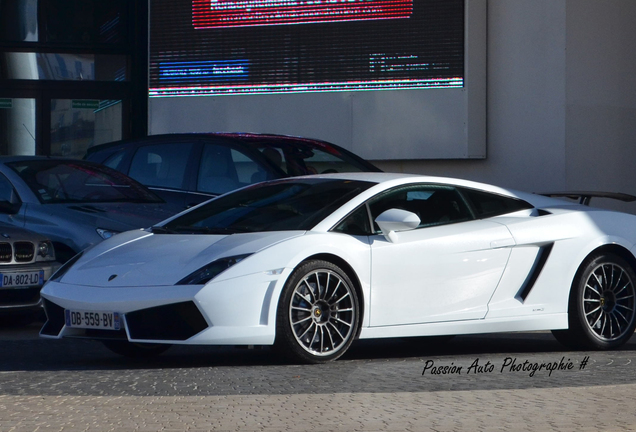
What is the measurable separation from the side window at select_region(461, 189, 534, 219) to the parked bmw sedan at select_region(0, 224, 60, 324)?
3.52 metres

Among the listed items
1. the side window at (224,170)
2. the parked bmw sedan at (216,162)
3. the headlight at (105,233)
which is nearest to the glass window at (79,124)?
the parked bmw sedan at (216,162)

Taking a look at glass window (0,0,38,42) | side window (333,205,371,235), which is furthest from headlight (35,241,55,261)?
glass window (0,0,38,42)

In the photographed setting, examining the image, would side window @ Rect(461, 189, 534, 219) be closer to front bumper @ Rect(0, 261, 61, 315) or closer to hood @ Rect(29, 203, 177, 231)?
hood @ Rect(29, 203, 177, 231)

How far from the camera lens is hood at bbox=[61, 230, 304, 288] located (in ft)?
22.3

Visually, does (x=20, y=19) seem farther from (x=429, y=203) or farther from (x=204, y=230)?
(x=429, y=203)

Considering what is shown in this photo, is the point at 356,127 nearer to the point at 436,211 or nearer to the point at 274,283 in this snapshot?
the point at 436,211

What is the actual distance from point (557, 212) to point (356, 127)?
888cm

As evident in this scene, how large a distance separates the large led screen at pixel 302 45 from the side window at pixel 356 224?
9.42 meters

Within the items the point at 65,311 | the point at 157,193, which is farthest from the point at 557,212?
the point at 157,193

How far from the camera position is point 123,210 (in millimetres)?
10164

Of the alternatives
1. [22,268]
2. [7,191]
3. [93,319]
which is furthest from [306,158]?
[93,319]

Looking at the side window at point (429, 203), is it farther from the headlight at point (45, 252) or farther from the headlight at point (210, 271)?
the headlight at point (45, 252)

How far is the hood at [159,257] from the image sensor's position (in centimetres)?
679

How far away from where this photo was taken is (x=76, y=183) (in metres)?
10.7
